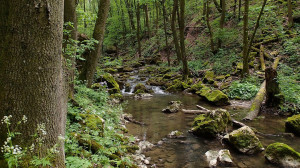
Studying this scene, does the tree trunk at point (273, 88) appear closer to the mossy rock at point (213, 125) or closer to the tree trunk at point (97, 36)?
the mossy rock at point (213, 125)

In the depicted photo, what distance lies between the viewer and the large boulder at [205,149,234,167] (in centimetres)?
455

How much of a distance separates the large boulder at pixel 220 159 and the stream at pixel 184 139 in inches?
5.7

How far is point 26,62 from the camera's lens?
1861mm

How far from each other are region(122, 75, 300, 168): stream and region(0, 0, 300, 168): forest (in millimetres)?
31

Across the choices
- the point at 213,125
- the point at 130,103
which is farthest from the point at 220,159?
the point at 130,103

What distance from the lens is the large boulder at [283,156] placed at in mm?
4297

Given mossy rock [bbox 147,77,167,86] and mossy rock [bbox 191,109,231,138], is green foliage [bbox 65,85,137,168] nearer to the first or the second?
mossy rock [bbox 191,109,231,138]

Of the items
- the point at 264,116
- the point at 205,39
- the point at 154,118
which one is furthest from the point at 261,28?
the point at 154,118

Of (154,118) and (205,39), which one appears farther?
(205,39)

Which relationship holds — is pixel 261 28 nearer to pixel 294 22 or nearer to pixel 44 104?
pixel 294 22

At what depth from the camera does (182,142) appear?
605 centimetres

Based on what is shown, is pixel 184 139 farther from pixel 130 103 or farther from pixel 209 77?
pixel 209 77

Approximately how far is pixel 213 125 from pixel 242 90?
214 inches

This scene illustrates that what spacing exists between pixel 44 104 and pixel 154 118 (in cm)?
678
